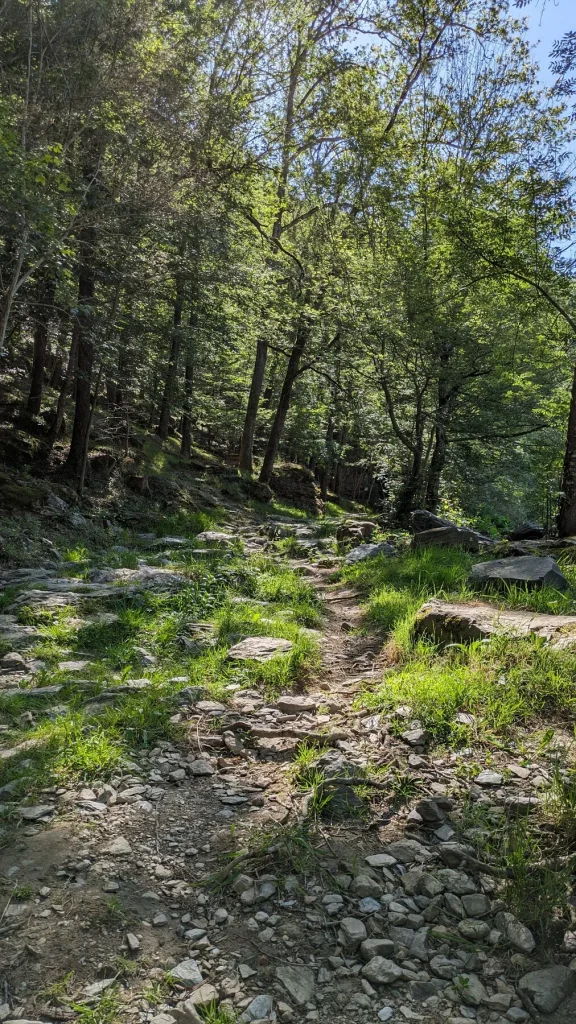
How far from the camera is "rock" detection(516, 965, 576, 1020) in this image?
202 centimetres

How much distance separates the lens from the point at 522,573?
5.94 metres

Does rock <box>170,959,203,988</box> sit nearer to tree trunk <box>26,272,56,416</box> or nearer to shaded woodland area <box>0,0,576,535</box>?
shaded woodland area <box>0,0,576,535</box>

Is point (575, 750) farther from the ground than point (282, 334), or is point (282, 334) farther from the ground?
point (282, 334)

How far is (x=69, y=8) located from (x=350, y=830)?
9946 millimetres

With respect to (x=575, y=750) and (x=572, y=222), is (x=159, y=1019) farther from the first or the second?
(x=572, y=222)

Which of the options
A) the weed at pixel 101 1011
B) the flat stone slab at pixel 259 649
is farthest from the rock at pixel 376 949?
the flat stone slab at pixel 259 649

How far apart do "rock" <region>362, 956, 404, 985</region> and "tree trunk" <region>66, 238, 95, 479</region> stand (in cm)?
1005

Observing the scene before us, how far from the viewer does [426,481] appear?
14328 mm

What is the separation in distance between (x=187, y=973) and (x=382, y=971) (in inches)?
28.2

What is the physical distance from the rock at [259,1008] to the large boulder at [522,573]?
448 centimetres

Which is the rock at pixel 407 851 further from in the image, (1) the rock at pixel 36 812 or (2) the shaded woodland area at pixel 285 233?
(2) the shaded woodland area at pixel 285 233

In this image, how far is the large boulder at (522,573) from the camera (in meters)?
5.74

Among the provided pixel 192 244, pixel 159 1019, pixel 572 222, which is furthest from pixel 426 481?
pixel 159 1019

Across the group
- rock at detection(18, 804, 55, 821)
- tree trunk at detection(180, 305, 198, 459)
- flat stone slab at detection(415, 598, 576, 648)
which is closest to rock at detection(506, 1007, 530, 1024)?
rock at detection(18, 804, 55, 821)
